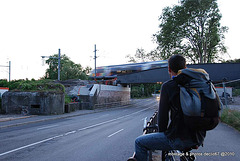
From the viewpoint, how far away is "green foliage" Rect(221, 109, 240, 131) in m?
10.1

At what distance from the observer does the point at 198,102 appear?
6.35ft

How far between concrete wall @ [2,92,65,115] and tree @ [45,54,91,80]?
1722 inches

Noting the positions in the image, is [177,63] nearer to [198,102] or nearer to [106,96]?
[198,102]

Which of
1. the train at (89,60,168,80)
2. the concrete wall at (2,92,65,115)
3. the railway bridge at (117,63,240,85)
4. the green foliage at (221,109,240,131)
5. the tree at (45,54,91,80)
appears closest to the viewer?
the green foliage at (221,109,240,131)

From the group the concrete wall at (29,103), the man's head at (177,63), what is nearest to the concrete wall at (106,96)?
the concrete wall at (29,103)

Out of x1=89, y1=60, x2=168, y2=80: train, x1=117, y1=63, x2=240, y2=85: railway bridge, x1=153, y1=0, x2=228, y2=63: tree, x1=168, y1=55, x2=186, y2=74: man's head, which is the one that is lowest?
x1=168, y1=55, x2=186, y2=74: man's head

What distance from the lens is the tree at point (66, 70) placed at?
6575 cm

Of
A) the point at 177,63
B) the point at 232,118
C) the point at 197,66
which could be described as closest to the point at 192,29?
the point at 197,66

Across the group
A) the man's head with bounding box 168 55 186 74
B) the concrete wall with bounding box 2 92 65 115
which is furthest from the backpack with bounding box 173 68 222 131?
the concrete wall with bounding box 2 92 65 115

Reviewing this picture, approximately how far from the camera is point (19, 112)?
2180cm

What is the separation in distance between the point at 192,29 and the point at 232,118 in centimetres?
3202

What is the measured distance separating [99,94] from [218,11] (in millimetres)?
27292

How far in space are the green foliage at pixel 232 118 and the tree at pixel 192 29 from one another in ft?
93.1

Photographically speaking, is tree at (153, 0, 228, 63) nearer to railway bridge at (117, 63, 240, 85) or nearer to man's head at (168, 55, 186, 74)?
railway bridge at (117, 63, 240, 85)
